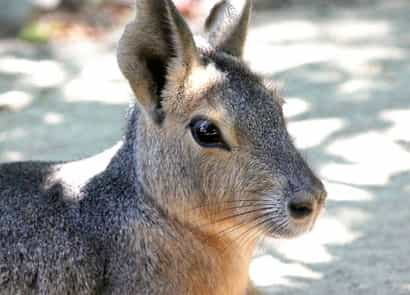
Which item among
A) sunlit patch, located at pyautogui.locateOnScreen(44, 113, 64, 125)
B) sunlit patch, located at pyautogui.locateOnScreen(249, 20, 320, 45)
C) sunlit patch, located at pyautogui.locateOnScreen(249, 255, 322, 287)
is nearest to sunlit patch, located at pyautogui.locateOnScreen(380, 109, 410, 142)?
sunlit patch, located at pyautogui.locateOnScreen(249, 255, 322, 287)

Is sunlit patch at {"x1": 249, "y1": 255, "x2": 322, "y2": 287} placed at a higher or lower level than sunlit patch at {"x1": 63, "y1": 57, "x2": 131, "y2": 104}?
higher

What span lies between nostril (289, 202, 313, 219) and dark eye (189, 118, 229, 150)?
1.05 ft

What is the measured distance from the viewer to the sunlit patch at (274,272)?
4.97m

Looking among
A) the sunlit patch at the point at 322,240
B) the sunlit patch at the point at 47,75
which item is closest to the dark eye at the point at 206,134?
the sunlit patch at the point at 322,240

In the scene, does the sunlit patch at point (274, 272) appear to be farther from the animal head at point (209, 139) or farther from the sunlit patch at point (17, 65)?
the sunlit patch at point (17, 65)

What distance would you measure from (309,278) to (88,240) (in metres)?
1.28

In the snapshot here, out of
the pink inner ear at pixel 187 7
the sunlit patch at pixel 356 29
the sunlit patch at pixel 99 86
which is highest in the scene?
the sunlit patch at pixel 356 29

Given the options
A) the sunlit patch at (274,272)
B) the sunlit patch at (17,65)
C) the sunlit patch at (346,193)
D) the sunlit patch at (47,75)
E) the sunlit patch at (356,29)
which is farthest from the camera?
the sunlit patch at (356,29)

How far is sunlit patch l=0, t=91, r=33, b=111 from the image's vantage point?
24.1ft

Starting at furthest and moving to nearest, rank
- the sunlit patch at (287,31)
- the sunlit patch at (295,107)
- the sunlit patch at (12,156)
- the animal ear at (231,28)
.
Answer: the sunlit patch at (287,31) < the sunlit patch at (295,107) < the sunlit patch at (12,156) < the animal ear at (231,28)

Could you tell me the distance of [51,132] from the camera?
689cm

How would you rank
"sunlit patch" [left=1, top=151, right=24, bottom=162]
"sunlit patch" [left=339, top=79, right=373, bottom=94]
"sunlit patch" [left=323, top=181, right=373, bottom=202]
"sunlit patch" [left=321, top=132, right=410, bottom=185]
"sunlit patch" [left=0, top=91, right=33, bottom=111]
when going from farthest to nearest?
"sunlit patch" [left=0, top=91, right=33, bottom=111] < "sunlit patch" [left=339, top=79, right=373, bottom=94] < "sunlit patch" [left=1, top=151, right=24, bottom=162] < "sunlit patch" [left=321, top=132, right=410, bottom=185] < "sunlit patch" [left=323, top=181, right=373, bottom=202]

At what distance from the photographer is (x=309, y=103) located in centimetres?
702

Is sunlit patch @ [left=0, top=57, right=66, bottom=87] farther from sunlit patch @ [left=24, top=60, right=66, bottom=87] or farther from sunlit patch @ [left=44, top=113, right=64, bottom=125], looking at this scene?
sunlit patch @ [left=44, top=113, right=64, bottom=125]
